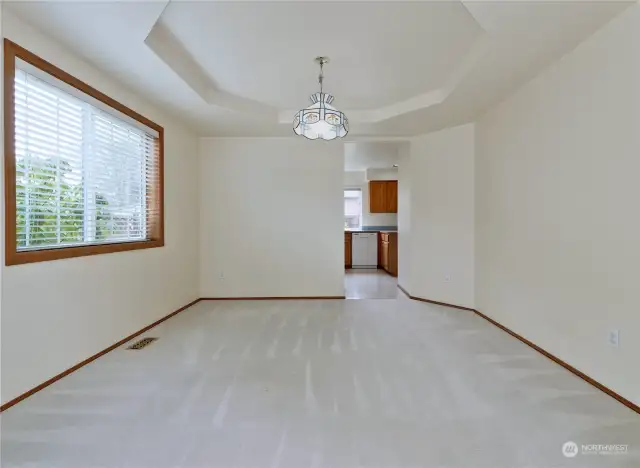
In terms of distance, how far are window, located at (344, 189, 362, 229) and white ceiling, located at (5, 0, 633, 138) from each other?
228 inches

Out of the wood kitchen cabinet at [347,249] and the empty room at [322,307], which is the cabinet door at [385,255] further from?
the empty room at [322,307]

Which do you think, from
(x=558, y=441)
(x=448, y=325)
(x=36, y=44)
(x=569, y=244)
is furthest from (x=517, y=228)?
(x=36, y=44)

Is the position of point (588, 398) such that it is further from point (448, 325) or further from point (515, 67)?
point (515, 67)

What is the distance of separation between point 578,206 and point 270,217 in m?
3.82

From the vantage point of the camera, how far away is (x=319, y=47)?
3.09 metres

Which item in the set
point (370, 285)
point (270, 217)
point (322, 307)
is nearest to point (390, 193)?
point (370, 285)

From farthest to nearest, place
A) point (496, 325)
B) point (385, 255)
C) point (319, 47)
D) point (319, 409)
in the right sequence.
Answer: point (385, 255), point (496, 325), point (319, 47), point (319, 409)

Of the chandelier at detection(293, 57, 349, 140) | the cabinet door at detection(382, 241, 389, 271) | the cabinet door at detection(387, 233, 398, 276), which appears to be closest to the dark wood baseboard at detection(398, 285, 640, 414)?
the chandelier at detection(293, 57, 349, 140)

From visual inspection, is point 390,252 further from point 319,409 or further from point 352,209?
point 319,409

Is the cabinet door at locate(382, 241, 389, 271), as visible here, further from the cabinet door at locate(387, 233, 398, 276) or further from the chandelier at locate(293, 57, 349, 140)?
the chandelier at locate(293, 57, 349, 140)

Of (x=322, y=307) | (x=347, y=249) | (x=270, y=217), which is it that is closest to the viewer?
(x=322, y=307)

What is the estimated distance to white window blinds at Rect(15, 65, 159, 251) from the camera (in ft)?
8.14

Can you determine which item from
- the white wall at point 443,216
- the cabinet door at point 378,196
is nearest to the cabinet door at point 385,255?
the cabinet door at point 378,196

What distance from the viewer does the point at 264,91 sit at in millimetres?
4148
